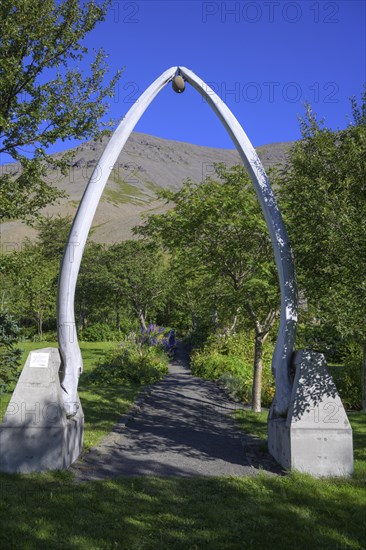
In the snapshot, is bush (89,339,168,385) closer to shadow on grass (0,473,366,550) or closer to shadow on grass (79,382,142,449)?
shadow on grass (79,382,142,449)

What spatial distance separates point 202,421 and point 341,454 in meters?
4.81

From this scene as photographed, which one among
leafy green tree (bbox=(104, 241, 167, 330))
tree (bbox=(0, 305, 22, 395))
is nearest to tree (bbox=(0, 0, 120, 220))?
tree (bbox=(0, 305, 22, 395))

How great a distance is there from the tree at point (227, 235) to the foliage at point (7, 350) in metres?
4.23

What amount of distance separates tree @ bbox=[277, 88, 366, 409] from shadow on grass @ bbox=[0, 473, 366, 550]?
2163mm

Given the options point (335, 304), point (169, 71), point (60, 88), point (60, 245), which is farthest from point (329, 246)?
point (60, 245)

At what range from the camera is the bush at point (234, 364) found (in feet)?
48.7

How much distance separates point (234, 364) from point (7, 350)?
29.9ft

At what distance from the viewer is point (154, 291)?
3391 cm

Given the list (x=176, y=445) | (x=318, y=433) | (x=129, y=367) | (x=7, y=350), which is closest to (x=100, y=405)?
(x=7, y=350)

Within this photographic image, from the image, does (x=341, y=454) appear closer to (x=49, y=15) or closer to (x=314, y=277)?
(x=314, y=277)

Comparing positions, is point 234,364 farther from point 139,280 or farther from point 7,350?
point 139,280

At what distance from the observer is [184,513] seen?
5.27 m

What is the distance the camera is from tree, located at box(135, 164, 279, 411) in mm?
10859

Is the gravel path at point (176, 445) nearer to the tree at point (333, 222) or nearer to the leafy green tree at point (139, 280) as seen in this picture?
the tree at point (333, 222)
